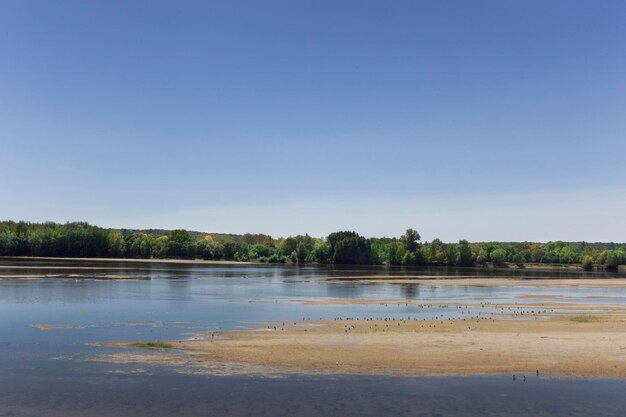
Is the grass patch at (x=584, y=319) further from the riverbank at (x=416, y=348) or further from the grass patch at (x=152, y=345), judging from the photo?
the grass patch at (x=152, y=345)

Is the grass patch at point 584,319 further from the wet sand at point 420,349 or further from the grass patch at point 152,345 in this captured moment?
the grass patch at point 152,345

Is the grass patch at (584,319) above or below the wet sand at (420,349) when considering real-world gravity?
above

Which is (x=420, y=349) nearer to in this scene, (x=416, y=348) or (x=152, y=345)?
(x=416, y=348)

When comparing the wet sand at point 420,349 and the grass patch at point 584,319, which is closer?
the wet sand at point 420,349

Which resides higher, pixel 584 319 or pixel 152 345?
pixel 584 319

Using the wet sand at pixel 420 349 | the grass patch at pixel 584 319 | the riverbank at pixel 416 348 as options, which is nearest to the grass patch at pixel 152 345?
the riverbank at pixel 416 348

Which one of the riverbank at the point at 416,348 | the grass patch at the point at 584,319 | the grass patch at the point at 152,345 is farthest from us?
the grass patch at the point at 584,319

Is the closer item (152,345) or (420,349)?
(420,349)

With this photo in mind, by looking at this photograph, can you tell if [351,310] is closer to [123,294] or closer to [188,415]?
[123,294]

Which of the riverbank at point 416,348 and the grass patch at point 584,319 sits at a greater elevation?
the grass patch at point 584,319

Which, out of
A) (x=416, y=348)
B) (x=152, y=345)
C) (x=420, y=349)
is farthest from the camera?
(x=152, y=345)

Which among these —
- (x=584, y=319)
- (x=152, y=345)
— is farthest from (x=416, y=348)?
(x=584, y=319)

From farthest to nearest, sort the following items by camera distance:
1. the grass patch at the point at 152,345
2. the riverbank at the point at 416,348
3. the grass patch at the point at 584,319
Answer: the grass patch at the point at 584,319
the grass patch at the point at 152,345
the riverbank at the point at 416,348

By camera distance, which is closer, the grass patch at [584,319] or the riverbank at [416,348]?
the riverbank at [416,348]
